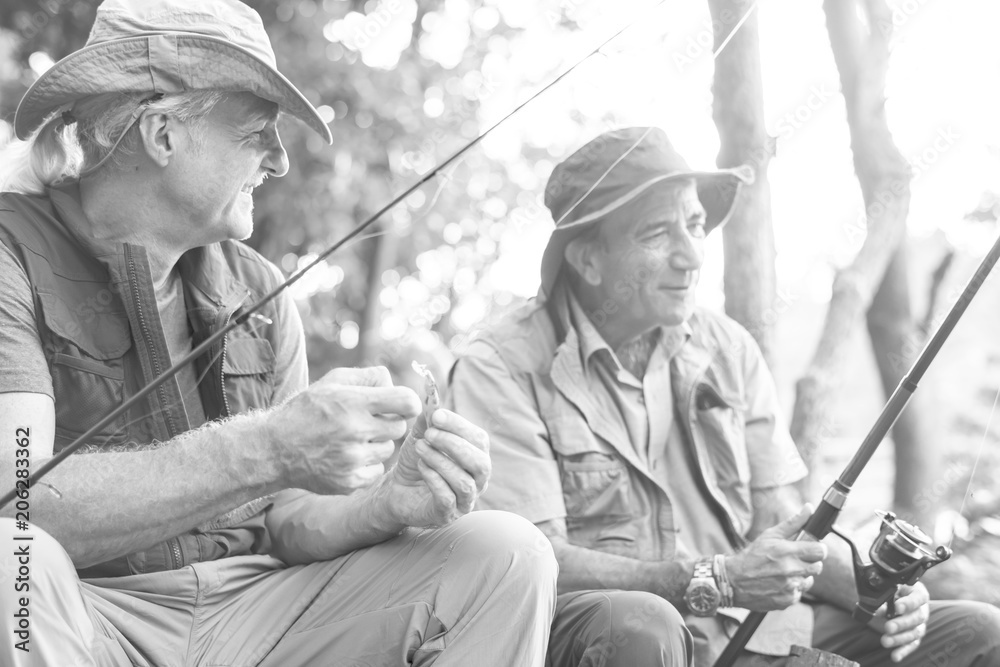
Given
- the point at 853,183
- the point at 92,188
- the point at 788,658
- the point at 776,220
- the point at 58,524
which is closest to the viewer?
the point at 58,524

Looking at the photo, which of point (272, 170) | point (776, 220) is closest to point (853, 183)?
point (776, 220)

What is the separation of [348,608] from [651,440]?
1.27m

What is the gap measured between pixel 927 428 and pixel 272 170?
4153 mm

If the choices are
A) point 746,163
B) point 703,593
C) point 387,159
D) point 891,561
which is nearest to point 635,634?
point 703,593

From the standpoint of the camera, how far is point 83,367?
2.20 meters

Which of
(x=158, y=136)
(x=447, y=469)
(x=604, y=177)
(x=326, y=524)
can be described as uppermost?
(x=158, y=136)

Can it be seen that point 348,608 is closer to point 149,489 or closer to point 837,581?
point 149,489

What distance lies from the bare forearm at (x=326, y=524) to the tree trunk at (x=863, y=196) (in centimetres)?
242

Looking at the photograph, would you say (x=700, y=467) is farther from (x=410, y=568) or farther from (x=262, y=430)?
(x=262, y=430)

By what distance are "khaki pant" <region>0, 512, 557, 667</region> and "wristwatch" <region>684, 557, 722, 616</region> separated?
77 centimetres

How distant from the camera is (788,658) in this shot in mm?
2887

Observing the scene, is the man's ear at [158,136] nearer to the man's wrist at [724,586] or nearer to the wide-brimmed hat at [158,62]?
the wide-brimmed hat at [158,62]

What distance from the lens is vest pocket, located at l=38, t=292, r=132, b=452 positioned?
7.12ft

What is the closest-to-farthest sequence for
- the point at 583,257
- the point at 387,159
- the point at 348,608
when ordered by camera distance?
the point at 348,608 < the point at 583,257 < the point at 387,159
